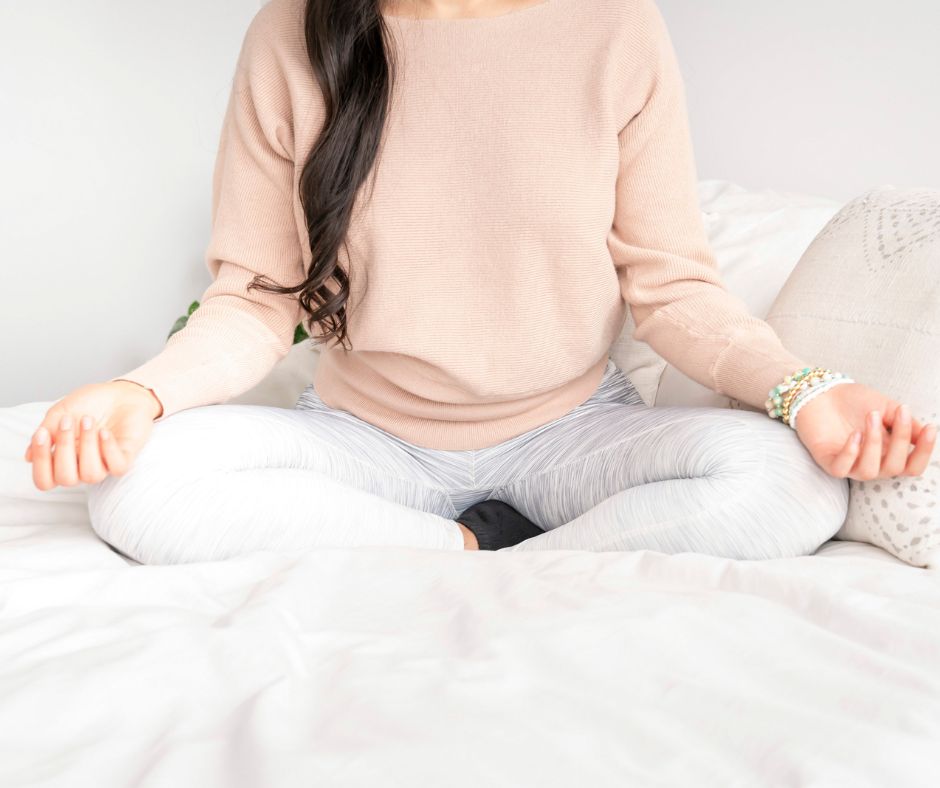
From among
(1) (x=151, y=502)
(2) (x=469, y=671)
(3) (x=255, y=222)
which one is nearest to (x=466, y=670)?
(2) (x=469, y=671)

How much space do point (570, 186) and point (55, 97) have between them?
1.64 metres

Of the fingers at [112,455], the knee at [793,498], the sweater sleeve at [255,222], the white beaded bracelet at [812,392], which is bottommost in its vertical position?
the knee at [793,498]

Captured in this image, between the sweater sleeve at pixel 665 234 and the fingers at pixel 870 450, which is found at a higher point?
the sweater sleeve at pixel 665 234

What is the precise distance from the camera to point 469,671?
1.85 feet

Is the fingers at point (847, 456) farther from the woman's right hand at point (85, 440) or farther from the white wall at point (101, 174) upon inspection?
the white wall at point (101, 174)

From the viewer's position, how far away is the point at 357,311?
1.17 metres

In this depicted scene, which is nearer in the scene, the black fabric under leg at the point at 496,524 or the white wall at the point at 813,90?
the black fabric under leg at the point at 496,524

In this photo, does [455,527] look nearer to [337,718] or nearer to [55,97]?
[337,718]

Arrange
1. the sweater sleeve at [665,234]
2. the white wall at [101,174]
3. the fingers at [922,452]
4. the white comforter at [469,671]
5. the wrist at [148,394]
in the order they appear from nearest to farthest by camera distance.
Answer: the white comforter at [469,671] < the fingers at [922,452] < the wrist at [148,394] < the sweater sleeve at [665,234] < the white wall at [101,174]

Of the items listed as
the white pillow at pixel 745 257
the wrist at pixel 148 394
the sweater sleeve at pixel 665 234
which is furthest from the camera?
the white pillow at pixel 745 257

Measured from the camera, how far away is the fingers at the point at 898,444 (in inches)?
33.7

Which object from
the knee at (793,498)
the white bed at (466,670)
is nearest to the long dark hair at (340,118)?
the white bed at (466,670)

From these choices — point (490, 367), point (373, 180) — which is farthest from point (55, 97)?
point (490, 367)

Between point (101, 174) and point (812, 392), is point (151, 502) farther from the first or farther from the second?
point (101, 174)
